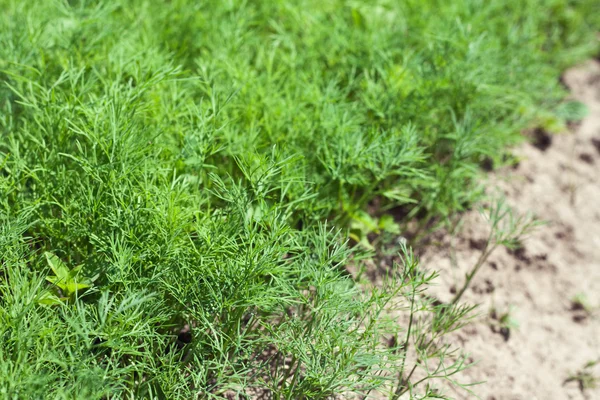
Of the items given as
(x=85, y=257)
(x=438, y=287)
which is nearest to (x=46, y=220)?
(x=85, y=257)

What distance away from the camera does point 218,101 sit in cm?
250

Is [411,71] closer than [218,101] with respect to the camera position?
No

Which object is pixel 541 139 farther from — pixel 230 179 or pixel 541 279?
pixel 230 179

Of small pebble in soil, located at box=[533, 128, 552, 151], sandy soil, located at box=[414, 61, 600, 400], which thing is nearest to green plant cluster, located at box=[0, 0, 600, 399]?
small pebble in soil, located at box=[533, 128, 552, 151]

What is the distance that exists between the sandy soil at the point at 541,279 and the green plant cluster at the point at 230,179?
18cm

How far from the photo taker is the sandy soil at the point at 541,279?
265 cm

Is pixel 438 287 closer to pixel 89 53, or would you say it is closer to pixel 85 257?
pixel 85 257

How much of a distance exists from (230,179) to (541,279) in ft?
5.70

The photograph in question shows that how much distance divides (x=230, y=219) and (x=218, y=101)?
57 centimetres

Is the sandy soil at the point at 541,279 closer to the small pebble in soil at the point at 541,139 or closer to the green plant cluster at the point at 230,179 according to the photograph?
the small pebble in soil at the point at 541,139

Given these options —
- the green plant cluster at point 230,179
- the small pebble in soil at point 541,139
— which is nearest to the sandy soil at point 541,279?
the small pebble in soil at point 541,139

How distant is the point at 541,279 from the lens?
9.99 ft

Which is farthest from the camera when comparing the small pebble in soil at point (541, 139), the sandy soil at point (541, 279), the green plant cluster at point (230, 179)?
the small pebble in soil at point (541, 139)

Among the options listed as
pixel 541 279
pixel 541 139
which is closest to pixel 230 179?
pixel 541 279
